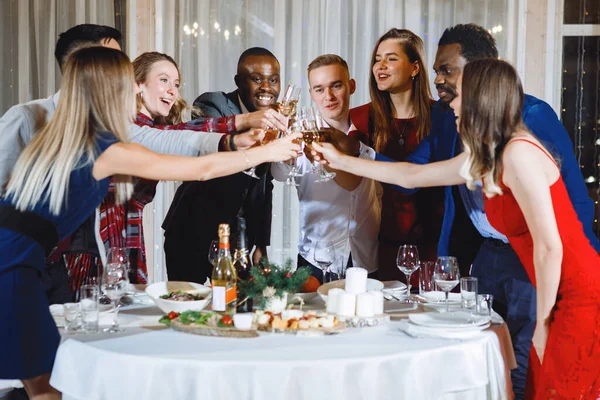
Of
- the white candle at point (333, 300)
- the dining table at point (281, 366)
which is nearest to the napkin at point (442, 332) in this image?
the dining table at point (281, 366)

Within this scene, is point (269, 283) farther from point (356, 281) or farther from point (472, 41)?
point (472, 41)

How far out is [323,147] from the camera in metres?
3.14

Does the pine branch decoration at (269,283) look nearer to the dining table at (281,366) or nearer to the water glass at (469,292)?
the dining table at (281,366)

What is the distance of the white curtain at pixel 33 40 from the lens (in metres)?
4.41

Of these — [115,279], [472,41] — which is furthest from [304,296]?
[472,41]

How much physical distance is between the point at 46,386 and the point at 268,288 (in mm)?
755

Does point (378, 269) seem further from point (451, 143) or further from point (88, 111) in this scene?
point (88, 111)

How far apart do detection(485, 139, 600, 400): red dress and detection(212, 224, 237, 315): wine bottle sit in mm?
879

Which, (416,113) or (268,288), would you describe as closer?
(268,288)

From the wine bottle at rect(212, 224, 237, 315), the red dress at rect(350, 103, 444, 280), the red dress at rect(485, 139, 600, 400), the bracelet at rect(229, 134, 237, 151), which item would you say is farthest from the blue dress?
the red dress at rect(350, 103, 444, 280)

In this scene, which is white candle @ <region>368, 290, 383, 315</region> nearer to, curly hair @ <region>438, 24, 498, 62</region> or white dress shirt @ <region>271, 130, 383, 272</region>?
white dress shirt @ <region>271, 130, 383, 272</region>

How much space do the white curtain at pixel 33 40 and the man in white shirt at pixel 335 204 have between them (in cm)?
191

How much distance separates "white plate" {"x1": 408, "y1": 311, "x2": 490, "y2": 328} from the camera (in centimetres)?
212

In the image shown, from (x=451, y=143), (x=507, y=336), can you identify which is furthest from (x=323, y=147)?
(x=507, y=336)
